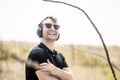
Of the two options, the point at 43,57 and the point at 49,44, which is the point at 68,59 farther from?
the point at 43,57

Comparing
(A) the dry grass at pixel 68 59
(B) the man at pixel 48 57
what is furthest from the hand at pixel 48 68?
(A) the dry grass at pixel 68 59

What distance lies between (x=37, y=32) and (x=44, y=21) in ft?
0.31

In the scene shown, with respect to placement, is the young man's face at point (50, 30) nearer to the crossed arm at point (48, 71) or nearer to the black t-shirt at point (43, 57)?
the black t-shirt at point (43, 57)

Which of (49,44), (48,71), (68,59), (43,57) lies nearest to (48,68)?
(48,71)

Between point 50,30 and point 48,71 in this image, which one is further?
point 50,30

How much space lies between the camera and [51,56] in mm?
2420

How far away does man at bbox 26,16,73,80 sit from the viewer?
7.23 ft

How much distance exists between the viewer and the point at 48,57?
238 cm

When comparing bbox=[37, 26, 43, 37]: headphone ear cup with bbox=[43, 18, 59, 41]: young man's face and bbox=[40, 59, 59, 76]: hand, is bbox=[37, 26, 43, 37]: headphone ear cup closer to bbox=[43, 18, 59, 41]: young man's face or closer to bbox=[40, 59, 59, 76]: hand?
bbox=[43, 18, 59, 41]: young man's face

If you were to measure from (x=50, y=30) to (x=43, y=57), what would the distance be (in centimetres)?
31

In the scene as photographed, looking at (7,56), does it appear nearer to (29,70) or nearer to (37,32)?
(29,70)

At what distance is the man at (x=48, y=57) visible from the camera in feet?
7.23

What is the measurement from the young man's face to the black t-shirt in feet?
0.31

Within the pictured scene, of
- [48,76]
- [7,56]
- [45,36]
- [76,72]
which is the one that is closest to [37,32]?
[45,36]
